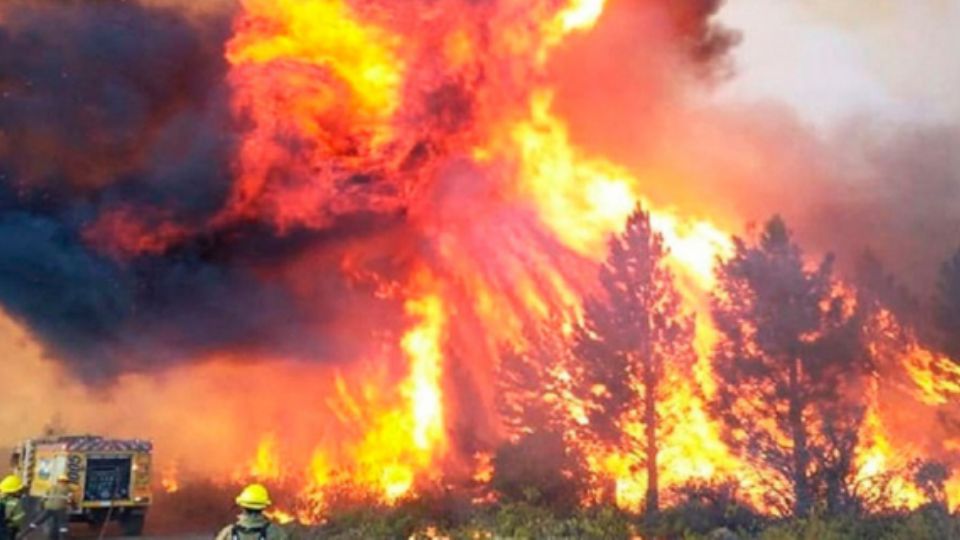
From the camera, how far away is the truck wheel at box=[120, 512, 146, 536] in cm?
2475

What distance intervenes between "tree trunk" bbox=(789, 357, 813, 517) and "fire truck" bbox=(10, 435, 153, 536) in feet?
59.7

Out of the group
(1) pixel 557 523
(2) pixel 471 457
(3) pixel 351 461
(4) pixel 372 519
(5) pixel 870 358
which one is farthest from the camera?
(3) pixel 351 461

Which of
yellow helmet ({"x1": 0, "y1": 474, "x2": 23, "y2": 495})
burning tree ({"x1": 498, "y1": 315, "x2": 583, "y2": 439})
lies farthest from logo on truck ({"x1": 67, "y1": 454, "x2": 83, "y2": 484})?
burning tree ({"x1": 498, "y1": 315, "x2": 583, "y2": 439})

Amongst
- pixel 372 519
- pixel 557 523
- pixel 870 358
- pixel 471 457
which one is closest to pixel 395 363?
pixel 471 457

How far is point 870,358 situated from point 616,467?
8.00 m

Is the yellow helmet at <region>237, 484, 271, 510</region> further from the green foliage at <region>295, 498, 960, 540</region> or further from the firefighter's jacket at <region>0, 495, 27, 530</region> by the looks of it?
the green foliage at <region>295, 498, 960, 540</region>

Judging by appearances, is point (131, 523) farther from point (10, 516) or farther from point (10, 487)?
point (10, 516)

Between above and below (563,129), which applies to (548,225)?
below

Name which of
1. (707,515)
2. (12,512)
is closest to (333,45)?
(707,515)

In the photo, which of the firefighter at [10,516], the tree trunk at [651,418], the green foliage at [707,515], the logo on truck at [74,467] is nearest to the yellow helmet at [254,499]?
the firefighter at [10,516]

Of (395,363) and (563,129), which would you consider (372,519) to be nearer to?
(395,363)

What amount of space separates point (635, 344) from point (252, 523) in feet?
59.9

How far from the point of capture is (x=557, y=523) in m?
21.1

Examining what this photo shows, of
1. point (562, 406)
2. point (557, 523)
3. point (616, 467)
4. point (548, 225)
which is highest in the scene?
point (548, 225)
